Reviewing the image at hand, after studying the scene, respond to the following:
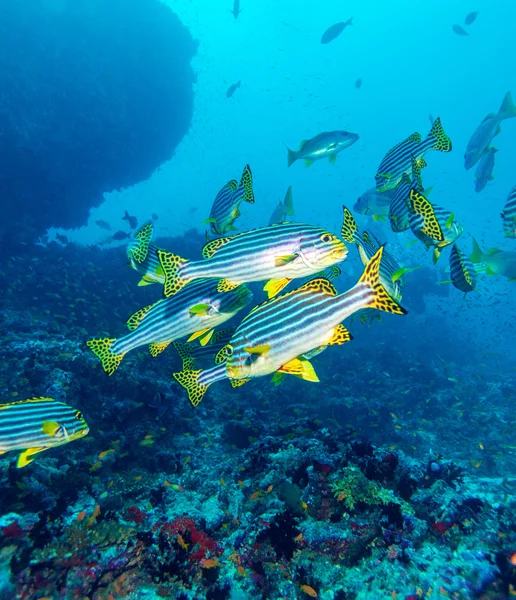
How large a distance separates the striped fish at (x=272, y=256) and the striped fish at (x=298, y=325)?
481 mm

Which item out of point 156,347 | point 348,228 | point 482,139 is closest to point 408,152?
point 348,228

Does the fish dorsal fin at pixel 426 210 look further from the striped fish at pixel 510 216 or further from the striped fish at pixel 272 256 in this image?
A: the striped fish at pixel 510 216

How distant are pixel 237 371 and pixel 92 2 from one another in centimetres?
2692

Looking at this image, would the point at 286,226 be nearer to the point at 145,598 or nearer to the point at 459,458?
the point at 145,598

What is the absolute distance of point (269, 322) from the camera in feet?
10.4

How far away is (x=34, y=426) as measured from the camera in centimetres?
378

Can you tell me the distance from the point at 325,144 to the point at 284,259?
6306 mm

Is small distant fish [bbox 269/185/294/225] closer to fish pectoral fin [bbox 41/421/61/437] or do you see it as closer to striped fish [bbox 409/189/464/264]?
striped fish [bbox 409/189/464/264]

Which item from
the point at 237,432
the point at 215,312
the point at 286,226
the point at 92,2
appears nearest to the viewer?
the point at 286,226

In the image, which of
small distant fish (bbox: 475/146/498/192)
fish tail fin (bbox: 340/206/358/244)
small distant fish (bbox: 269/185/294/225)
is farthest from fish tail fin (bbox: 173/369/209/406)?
small distant fish (bbox: 475/146/498/192)

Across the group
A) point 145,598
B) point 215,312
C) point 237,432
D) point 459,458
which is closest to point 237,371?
point 215,312

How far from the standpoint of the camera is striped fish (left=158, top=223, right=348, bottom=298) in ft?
11.7

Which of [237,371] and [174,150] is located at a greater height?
[174,150]

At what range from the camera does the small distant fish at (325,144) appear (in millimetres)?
8430
